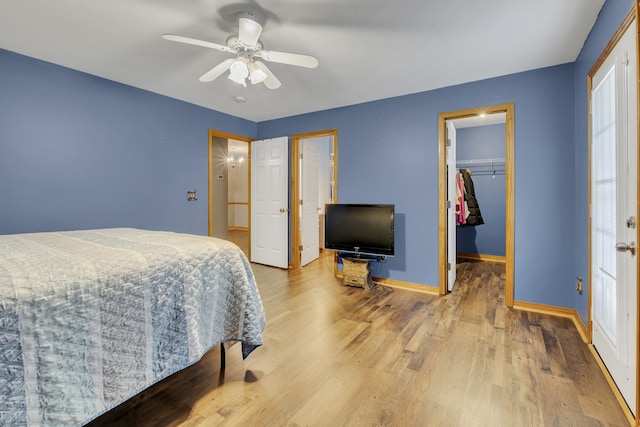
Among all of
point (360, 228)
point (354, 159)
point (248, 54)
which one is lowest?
point (360, 228)

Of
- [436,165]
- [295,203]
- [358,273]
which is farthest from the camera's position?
[295,203]

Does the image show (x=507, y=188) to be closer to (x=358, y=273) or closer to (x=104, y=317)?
(x=358, y=273)

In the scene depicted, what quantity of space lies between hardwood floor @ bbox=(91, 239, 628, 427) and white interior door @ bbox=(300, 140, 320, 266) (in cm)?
208

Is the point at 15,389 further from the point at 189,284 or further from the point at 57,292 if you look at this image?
the point at 189,284

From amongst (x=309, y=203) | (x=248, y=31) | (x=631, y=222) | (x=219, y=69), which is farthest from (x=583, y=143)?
(x=309, y=203)

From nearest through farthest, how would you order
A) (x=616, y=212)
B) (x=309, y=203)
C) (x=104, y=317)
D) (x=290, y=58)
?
(x=104, y=317)
(x=616, y=212)
(x=290, y=58)
(x=309, y=203)

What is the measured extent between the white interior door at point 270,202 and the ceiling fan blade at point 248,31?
8.10 ft

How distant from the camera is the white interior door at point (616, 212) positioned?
150 cm

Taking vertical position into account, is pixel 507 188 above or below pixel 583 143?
below

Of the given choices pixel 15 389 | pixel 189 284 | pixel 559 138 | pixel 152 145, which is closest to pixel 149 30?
pixel 152 145

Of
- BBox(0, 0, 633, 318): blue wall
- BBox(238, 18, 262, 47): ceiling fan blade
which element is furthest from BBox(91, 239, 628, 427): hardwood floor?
BBox(238, 18, 262, 47): ceiling fan blade

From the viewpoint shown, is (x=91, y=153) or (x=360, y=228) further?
(x=360, y=228)

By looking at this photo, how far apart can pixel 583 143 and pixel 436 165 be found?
1298mm

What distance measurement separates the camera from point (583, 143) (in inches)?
96.0
